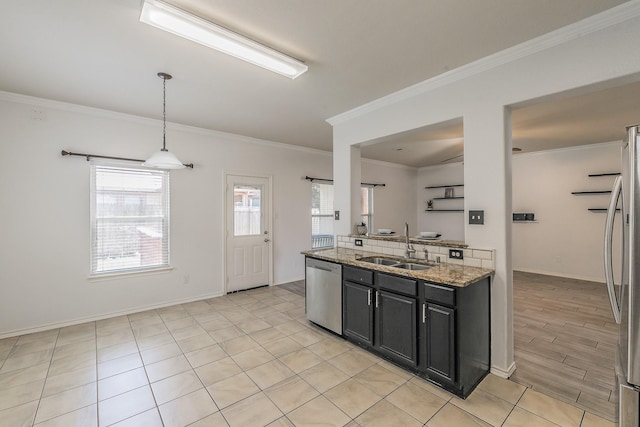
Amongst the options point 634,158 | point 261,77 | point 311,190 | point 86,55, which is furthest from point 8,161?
point 634,158

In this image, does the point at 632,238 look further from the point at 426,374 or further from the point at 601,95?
the point at 601,95

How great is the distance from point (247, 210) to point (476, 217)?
12.2 feet

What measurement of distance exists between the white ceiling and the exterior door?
1.48m

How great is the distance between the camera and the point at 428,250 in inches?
114

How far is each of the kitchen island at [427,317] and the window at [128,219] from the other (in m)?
2.95

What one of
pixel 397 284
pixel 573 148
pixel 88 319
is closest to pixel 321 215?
pixel 397 284

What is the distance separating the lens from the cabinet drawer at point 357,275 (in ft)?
9.03

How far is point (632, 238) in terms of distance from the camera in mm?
1264

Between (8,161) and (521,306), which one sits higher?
(8,161)

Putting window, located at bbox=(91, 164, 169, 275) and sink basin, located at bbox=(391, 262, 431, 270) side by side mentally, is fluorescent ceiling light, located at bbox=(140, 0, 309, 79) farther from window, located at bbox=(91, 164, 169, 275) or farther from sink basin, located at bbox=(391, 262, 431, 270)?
window, located at bbox=(91, 164, 169, 275)

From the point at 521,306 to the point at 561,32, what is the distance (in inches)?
138

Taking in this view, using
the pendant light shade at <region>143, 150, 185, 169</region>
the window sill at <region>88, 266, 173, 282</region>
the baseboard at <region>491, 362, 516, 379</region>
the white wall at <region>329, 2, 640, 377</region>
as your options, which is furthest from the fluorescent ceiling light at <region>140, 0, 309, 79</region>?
the window sill at <region>88, 266, 173, 282</region>

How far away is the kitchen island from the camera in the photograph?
2.12 metres

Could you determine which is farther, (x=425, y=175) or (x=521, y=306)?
(x=425, y=175)
